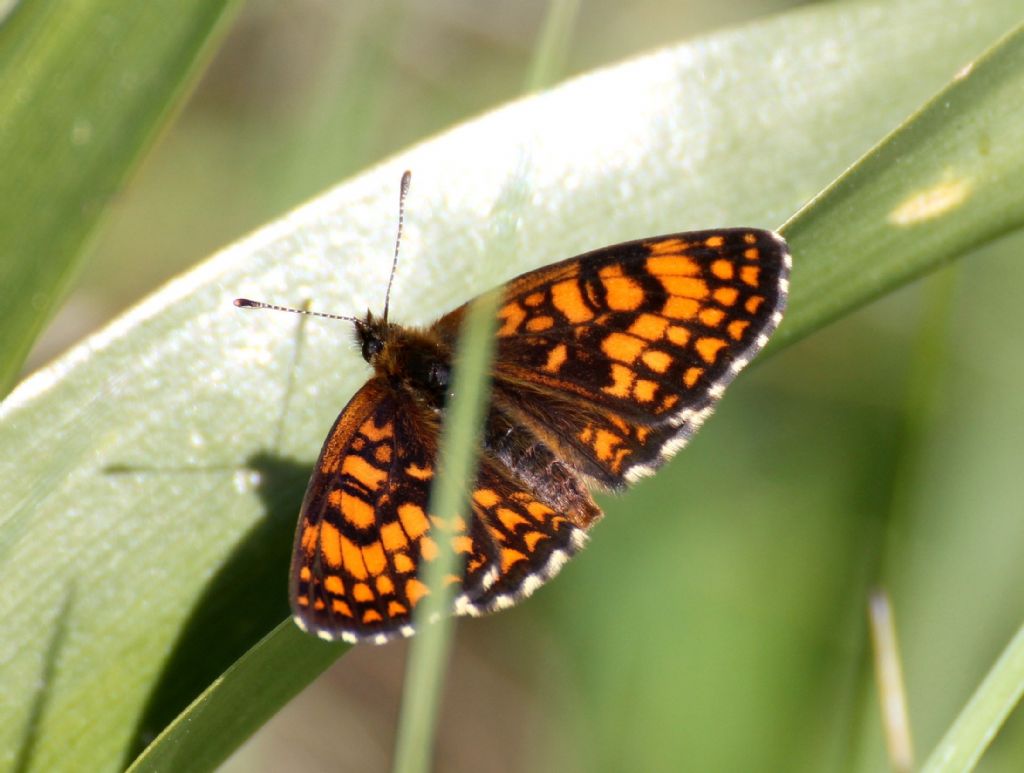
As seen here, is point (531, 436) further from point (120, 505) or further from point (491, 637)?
point (491, 637)

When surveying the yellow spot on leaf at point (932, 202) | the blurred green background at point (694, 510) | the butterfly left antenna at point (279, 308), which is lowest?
the blurred green background at point (694, 510)

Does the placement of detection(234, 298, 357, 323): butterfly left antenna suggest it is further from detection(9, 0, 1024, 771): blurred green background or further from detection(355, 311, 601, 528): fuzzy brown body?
detection(9, 0, 1024, 771): blurred green background

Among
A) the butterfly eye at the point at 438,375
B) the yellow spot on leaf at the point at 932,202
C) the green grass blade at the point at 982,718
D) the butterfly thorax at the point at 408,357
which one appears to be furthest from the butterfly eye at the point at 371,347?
the green grass blade at the point at 982,718

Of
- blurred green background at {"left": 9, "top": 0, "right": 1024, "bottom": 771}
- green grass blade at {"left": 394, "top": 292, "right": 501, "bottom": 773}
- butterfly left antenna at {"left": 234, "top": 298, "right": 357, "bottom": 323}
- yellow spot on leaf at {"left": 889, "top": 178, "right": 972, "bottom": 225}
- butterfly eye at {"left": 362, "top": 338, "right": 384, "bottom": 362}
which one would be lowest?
blurred green background at {"left": 9, "top": 0, "right": 1024, "bottom": 771}

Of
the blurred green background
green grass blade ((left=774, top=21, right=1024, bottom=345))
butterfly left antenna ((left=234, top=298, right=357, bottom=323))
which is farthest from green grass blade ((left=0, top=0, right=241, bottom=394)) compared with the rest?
the blurred green background

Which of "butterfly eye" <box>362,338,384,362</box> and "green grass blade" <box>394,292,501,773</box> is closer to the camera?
"green grass blade" <box>394,292,501,773</box>

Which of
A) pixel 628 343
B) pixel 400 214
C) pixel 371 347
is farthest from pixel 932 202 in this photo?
pixel 371 347

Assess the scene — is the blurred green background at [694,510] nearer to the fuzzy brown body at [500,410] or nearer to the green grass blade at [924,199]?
the green grass blade at [924,199]

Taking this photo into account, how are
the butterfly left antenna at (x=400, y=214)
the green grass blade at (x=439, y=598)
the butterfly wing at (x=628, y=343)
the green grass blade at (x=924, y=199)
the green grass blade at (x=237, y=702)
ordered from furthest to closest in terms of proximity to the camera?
the butterfly wing at (x=628, y=343) < the butterfly left antenna at (x=400, y=214) < the green grass blade at (x=924, y=199) < the green grass blade at (x=237, y=702) < the green grass blade at (x=439, y=598)
